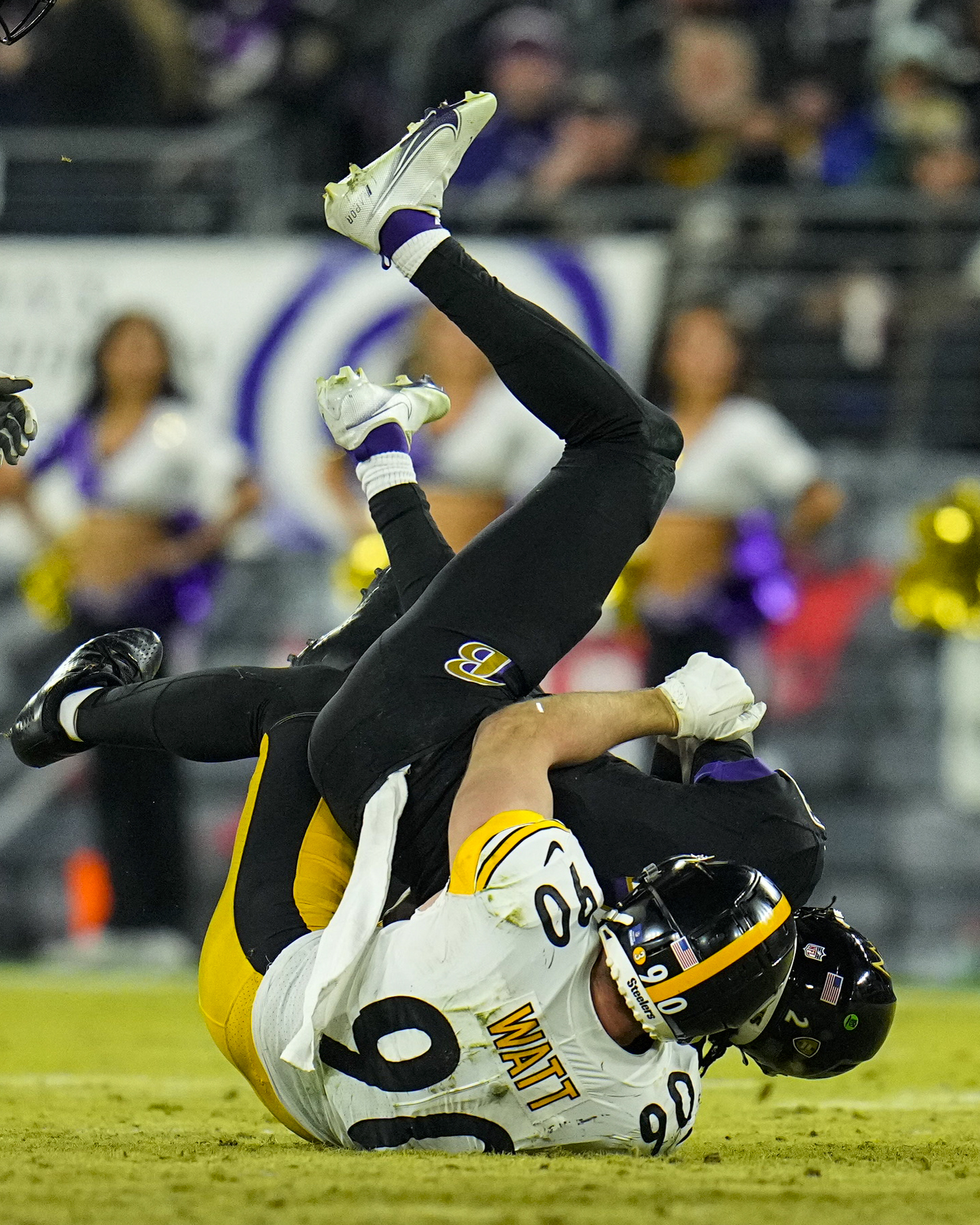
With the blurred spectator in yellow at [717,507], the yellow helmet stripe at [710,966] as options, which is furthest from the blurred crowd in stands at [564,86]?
the yellow helmet stripe at [710,966]

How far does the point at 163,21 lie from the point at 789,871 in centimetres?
793

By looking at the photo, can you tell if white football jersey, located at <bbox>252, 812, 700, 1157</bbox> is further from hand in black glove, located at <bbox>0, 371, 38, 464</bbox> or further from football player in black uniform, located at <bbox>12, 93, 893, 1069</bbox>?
hand in black glove, located at <bbox>0, 371, 38, 464</bbox>

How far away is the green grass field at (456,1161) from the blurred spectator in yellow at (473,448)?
3.44 meters

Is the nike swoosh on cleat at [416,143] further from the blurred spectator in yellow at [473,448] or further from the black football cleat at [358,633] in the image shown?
the blurred spectator in yellow at [473,448]

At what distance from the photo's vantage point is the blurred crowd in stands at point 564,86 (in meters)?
9.98

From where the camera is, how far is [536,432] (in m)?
8.73

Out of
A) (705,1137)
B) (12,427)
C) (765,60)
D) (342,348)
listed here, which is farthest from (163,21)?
(705,1137)

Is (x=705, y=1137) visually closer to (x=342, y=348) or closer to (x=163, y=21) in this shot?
(x=342, y=348)

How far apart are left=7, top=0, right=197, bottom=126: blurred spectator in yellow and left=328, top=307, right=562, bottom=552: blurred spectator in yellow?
2.62 m

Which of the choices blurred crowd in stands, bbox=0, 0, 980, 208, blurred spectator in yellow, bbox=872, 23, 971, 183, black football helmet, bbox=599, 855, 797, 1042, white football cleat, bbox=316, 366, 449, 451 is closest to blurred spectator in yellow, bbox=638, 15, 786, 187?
blurred crowd in stands, bbox=0, 0, 980, 208

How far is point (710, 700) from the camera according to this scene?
4113mm

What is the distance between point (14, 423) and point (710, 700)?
192cm

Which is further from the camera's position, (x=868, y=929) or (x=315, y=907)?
(x=868, y=929)

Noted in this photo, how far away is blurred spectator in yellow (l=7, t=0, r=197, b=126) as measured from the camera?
10.0 meters
